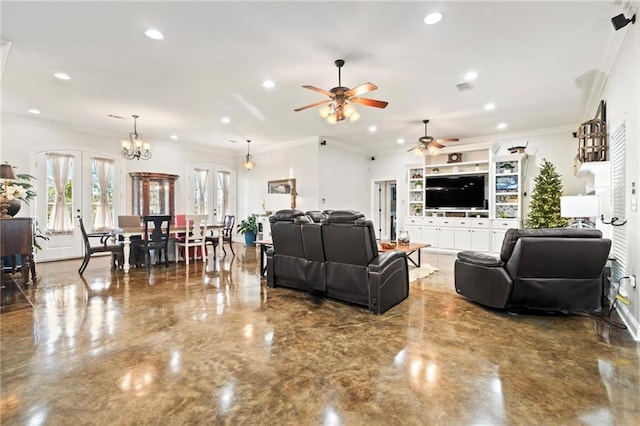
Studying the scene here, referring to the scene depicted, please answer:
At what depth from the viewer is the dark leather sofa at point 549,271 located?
3.08 meters

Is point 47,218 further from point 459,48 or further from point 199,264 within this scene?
point 459,48

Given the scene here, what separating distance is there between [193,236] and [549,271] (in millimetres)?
6095

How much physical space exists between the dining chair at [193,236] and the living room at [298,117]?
44.8 inches

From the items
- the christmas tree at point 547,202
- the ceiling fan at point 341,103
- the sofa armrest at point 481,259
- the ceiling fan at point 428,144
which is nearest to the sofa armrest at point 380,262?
the sofa armrest at point 481,259

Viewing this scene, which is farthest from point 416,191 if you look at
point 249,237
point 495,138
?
point 249,237

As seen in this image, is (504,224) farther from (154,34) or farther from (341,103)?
(154,34)

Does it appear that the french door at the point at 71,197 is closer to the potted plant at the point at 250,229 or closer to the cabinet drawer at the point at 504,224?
the potted plant at the point at 250,229

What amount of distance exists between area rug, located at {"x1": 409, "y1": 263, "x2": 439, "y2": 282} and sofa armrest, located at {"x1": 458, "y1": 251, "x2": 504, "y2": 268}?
1.24m

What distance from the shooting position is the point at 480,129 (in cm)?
725

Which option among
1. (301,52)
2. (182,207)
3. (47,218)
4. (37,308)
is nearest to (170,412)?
(37,308)

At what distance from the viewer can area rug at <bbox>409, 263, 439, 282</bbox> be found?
510cm

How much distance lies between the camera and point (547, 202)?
6238mm

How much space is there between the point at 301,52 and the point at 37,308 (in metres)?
4.31

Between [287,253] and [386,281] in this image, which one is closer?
[386,281]
